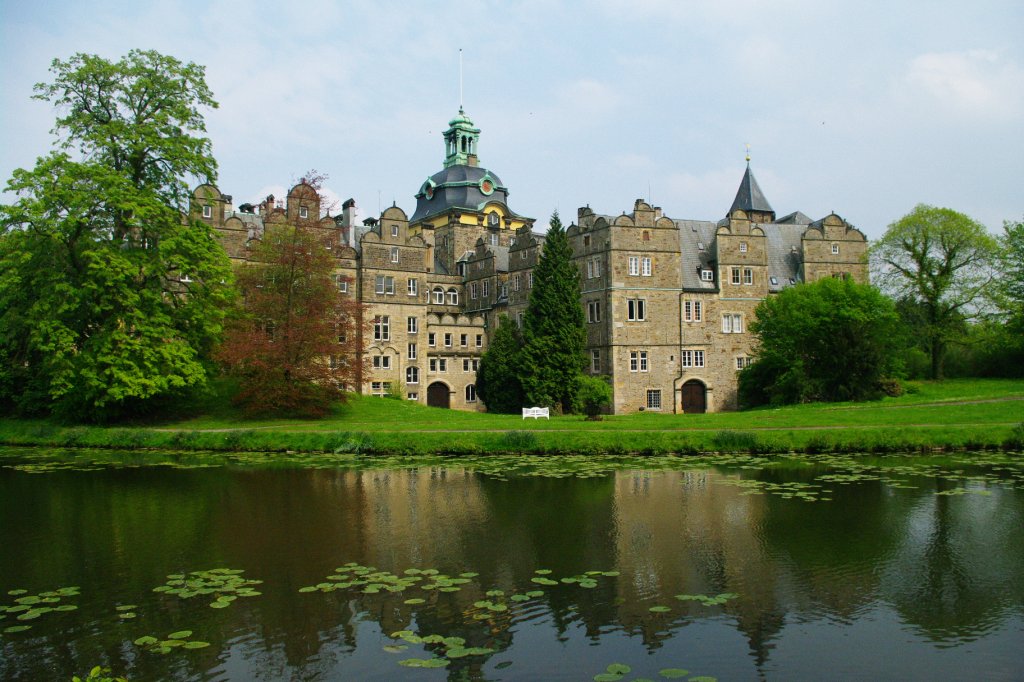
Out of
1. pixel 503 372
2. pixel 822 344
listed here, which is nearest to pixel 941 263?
pixel 822 344

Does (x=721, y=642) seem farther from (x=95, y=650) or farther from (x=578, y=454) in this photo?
(x=578, y=454)

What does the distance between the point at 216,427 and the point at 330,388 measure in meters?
6.30

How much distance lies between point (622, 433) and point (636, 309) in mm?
24903

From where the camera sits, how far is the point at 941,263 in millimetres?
51812

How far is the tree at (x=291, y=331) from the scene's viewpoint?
133ft

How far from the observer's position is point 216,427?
3719 cm

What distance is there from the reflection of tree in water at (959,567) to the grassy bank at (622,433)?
9.74 meters

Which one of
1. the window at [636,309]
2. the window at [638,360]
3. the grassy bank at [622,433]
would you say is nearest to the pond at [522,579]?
the grassy bank at [622,433]

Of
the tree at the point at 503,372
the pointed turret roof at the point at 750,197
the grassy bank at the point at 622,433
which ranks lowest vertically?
the grassy bank at the point at 622,433

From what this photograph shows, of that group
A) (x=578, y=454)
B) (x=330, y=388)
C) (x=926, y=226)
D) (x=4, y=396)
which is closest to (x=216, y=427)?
(x=330, y=388)

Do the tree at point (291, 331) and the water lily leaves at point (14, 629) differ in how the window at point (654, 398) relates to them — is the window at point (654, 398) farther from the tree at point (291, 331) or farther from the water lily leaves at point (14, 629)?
the water lily leaves at point (14, 629)

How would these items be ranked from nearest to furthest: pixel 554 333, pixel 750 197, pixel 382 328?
pixel 554 333
pixel 382 328
pixel 750 197

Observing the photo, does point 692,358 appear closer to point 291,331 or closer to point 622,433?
point 291,331

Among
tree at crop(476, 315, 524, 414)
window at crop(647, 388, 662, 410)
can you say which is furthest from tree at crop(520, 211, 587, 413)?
window at crop(647, 388, 662, 410)
